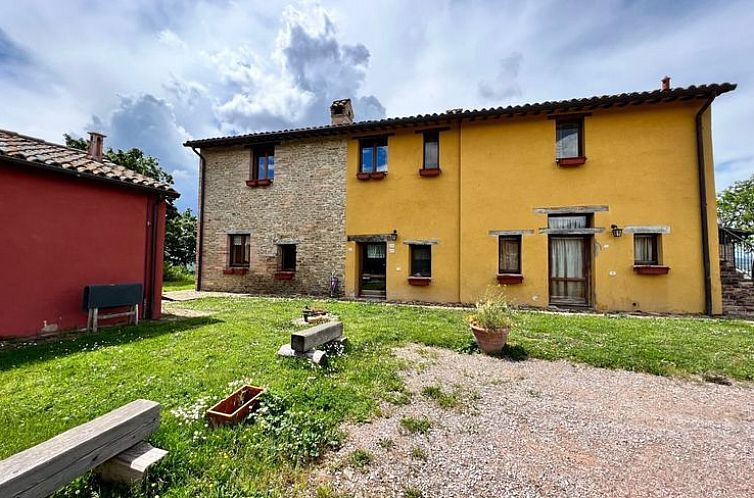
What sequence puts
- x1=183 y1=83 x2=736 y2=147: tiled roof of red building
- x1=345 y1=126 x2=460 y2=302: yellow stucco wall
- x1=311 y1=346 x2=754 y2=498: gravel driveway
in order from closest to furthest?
x1=311 y1=346 x2=754 y2=498: gravel driveway < x1=183 y1=83 x2=736 y2=147: tiled roof of red building < x1=345 y1=126 x2=460 y2=302: yellow stucco wall

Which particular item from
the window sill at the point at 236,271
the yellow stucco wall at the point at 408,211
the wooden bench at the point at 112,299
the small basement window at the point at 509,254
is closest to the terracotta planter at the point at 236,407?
the wooden bench at the point at 112,299

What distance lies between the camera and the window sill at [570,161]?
32.6ft

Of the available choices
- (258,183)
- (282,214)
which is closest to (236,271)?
(282,214)

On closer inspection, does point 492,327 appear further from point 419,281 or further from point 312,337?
point 419,281

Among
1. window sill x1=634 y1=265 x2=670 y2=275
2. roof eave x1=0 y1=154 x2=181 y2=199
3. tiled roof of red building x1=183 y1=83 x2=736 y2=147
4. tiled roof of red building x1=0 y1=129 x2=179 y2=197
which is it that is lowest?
window sill x1=634 y1=265 x2=670 y2=275

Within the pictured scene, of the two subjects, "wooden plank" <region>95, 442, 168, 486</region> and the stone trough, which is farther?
the stone trough

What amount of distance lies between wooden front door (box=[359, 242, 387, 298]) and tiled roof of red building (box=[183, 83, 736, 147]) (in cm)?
433

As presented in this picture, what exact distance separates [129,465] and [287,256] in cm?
1140

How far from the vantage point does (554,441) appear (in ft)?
9.41

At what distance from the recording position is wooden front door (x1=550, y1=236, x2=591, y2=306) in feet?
33.4

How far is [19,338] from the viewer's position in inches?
214

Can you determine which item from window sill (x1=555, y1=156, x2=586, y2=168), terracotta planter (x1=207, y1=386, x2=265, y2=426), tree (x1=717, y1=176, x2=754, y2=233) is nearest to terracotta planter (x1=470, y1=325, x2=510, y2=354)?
terracotta planter (x1=207, y1=386, x2=265, y2=426)

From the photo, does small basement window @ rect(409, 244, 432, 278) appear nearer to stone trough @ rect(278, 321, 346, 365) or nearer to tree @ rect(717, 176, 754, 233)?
stone trough @ rect(278, 321, 346, 365)

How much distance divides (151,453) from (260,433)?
2.54ft
